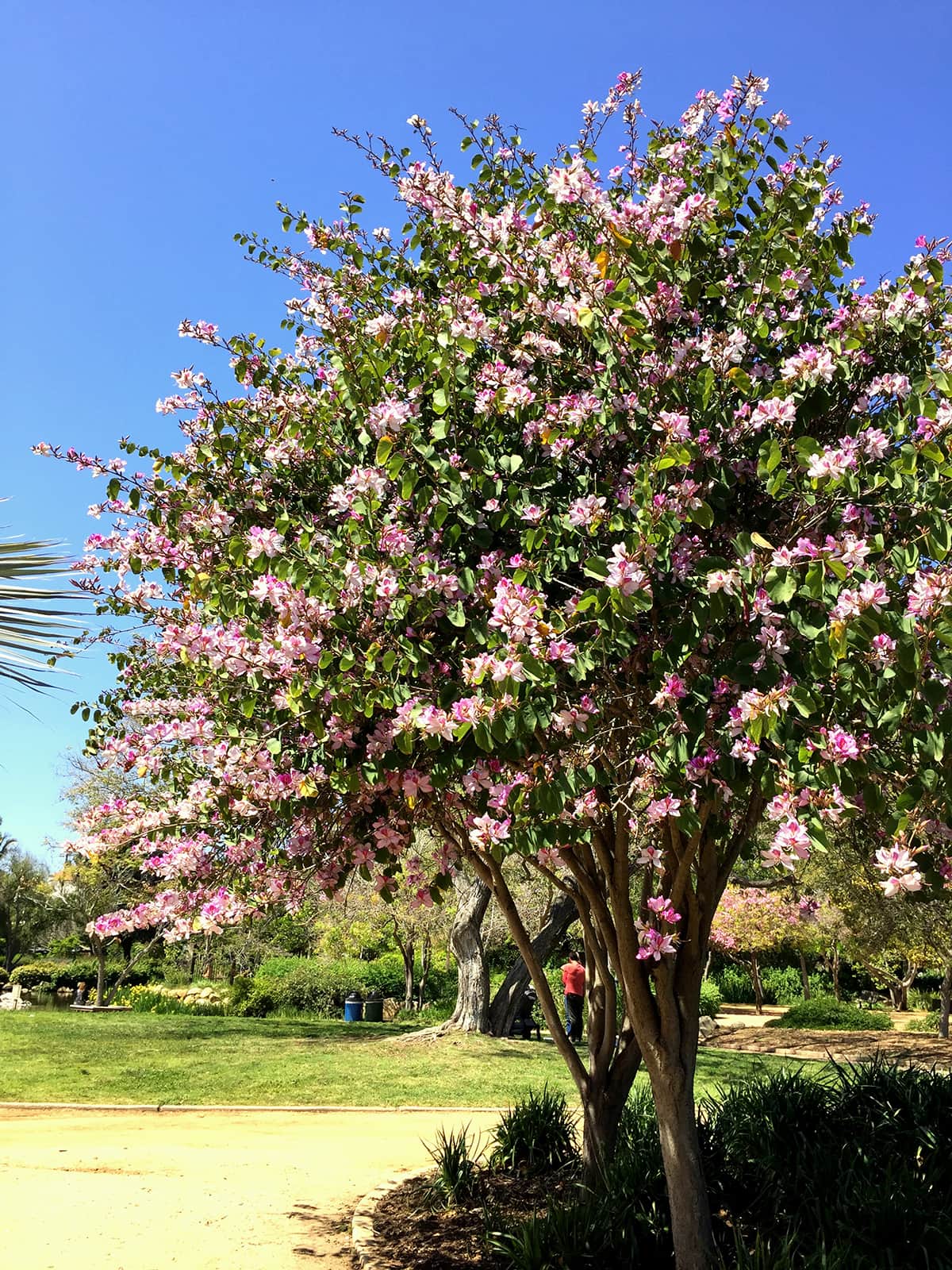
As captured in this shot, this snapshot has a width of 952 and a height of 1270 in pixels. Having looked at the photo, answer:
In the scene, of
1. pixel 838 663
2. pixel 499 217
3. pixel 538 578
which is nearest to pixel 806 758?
pixel 838 663

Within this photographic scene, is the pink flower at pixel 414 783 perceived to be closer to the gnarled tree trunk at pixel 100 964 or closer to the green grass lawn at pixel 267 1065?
the green grass lawn at pixel 267 1065

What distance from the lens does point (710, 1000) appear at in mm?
25500

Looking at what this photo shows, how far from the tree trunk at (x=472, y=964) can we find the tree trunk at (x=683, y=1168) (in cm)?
1187

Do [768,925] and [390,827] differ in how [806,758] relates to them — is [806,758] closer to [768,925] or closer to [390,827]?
[390,827]

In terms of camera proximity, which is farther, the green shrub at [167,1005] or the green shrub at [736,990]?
the green shrub at [736,990]

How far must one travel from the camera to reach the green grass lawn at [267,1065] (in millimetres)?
12203

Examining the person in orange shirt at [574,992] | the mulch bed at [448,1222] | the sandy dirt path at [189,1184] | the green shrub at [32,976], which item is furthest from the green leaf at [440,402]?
the green shrub at [32,976]

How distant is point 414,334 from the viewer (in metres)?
4.32

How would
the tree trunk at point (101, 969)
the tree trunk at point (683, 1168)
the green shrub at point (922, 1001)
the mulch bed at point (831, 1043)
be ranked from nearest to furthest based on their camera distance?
the tree trunk at point (683, 1168)
the mulch bed at point (831, 1043)
the tree trunk at point (101, 969)
the green shrub at point (922, 1001)

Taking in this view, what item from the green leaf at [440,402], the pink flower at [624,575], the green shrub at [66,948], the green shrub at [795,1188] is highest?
the green leaf at [440,402]

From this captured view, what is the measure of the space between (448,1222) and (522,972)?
39.2ft

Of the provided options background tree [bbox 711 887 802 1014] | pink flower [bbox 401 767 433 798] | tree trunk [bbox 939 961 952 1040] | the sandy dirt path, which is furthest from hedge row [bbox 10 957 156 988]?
pink flower [bbox 401 767 433 798]

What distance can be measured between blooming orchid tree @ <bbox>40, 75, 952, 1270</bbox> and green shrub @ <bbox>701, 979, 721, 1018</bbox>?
20.2 meters

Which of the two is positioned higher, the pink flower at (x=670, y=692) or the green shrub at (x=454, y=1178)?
the pink flower at (x=670, y=692)
